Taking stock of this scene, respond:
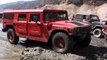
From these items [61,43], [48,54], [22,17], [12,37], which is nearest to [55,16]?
[61,43]

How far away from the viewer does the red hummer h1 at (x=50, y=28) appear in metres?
9.75

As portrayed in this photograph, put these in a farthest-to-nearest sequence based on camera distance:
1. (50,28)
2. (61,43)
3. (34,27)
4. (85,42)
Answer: (85,42) < (34,27) < (50,28) < (61,43)

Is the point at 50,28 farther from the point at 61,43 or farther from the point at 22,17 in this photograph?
the point at 22,17

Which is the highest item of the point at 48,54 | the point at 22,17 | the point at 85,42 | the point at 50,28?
the point at 22,17

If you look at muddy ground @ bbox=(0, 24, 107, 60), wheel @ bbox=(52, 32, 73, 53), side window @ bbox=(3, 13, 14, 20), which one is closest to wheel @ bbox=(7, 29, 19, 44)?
side window @ bbox=(3, 13, 14, 20)

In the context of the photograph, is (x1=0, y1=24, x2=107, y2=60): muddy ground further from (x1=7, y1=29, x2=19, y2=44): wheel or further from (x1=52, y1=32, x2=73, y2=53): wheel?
(x1=7, y1=29, x2=19, y2=44): wheel

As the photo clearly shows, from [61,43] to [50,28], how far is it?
844 mm

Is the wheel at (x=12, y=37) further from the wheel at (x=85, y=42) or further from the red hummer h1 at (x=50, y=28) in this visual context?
the wheel at (x=85, y=42)

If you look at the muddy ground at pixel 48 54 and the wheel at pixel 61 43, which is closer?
the muddy ground at pixel 48 54

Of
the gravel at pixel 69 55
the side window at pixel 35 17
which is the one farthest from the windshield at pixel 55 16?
the gravel at pixel 69 55

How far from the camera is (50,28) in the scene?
10359mm

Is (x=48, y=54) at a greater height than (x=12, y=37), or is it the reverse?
(x=48, y=54)

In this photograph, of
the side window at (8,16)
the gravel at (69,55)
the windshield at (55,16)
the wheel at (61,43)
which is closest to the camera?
the gravel at (69,55)

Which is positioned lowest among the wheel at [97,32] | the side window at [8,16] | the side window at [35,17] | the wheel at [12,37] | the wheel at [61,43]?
the wheel at [97,32]
